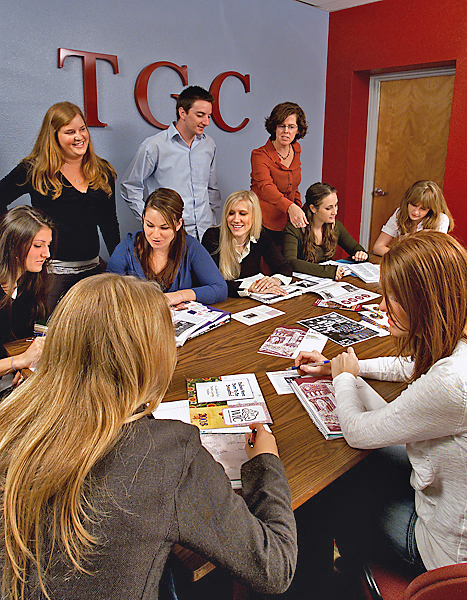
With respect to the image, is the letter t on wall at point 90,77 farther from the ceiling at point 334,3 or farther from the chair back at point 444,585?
the chair back at point 444,585

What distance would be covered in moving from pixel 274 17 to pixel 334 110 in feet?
3.77

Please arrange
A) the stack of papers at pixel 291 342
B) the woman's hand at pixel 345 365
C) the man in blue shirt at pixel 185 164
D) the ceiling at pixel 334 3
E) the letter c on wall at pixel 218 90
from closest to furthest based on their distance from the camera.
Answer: the woman's hand at pixel 345 365 → the stack of papers at pixel 291 342 → the man in blue shirt at pixel 185 164 → the letter c on wall at pixel 218 90 → the ceiling at pixel 334 3

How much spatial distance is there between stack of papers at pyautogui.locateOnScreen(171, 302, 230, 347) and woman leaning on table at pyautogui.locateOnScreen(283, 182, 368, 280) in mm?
1072

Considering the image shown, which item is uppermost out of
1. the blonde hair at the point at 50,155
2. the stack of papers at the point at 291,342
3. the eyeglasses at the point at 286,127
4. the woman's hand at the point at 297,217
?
the eyeglasses at the point at 286,127

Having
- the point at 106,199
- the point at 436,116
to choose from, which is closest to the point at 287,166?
the point at 106,199

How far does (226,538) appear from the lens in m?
0.84

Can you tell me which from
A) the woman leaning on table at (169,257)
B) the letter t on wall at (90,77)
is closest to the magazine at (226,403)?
the woman leaning on table at (169,257)

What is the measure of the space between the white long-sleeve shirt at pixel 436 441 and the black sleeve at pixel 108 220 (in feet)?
7.35

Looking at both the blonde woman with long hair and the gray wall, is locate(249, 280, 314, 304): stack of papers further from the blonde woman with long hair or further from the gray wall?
the gray wall

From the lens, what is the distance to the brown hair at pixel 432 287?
45.4 inches

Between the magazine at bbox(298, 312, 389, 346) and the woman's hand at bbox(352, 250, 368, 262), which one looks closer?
the magazine at bbox(298, 312, 389, 346)

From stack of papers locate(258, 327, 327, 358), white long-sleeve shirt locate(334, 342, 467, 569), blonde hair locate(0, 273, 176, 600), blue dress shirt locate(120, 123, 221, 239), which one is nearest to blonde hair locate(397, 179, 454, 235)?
blue dress shirt locate(120, 123, 221, 239)

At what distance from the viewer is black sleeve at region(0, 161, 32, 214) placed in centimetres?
264

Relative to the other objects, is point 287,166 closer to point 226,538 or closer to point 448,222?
point 448,222
